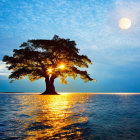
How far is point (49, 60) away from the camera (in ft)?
118

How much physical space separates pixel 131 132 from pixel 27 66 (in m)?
32.9

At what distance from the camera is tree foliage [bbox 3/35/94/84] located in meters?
34.5

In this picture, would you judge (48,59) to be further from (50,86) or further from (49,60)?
(50,86)

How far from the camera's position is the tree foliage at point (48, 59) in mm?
34500

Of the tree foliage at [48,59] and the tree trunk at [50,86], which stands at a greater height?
the tree foliage at [48,59]

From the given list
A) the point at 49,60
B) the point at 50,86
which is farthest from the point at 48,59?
the point at 50,86

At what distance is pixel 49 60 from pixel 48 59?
31 centimetres

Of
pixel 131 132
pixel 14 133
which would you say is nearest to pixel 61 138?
pixel 14 133

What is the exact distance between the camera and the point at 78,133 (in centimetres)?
390

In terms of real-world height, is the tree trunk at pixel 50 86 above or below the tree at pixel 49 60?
below

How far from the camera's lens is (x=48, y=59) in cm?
3594

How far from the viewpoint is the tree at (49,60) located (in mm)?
34594

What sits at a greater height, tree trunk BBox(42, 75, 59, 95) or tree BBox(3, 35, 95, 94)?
tree BBox(3, 35, 95, 94)

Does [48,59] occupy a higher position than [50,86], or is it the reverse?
[48,59]
